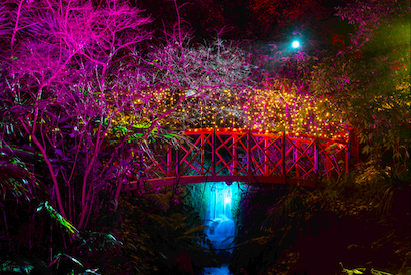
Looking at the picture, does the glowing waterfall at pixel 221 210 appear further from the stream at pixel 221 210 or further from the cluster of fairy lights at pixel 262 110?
the cluster of fairy lights at pixel 262 110

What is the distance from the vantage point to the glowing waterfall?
1212 centimetres

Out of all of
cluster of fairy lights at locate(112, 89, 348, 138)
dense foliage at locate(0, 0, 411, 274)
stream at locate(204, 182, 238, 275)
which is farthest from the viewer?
stream at locate(204, 182, 238, 275)

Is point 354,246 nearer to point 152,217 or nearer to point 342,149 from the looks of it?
point 342,149

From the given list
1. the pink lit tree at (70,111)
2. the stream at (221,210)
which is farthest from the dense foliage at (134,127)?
the stream at (221,210)

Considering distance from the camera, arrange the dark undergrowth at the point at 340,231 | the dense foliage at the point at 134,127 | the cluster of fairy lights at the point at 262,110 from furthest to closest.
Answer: the cluster of fairy lights at the point at 262,110, the dark undergrowth at the point at 340,231, the dense foliage at the point at 134,127

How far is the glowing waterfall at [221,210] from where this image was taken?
1212 centimetres

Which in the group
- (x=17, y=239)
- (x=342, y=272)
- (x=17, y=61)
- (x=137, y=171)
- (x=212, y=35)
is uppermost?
(x=212, y=35)

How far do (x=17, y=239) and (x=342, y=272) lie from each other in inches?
188

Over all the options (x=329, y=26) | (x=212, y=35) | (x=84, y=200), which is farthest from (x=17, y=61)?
(x=329, y=26)

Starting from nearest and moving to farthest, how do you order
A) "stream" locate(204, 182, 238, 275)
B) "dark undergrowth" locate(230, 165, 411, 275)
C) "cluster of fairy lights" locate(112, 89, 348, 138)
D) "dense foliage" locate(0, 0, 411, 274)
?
"dense foliage" locate(0, 0, 411, 274), "dark undergrowth" locate(230, 165, 411, 275), "cluster of fairy lights" locate(112, 89, 348, 138), "stream" locate(204, 182, 238, 275)

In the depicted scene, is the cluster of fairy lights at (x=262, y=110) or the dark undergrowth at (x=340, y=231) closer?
the dark undergrowth at (x=340, y=231)

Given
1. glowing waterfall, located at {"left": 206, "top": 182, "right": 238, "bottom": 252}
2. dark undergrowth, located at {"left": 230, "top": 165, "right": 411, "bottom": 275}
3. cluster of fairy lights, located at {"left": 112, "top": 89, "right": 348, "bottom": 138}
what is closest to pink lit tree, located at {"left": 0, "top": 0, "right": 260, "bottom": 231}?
dark undergrowth, located at {"left": 230, "top": 165, "right": 411, "bottom": 275}

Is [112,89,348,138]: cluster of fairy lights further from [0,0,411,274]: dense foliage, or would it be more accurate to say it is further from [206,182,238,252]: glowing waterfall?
[206,182,238,252]: glowing waterfall

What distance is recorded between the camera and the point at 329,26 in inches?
433
